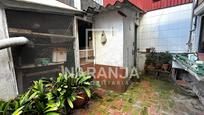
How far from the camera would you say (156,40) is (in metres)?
5.76

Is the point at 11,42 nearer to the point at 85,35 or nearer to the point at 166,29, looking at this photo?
the point at 85,35

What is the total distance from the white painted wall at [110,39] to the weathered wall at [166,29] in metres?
2.51

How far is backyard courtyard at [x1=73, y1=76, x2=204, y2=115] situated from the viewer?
3.10 meters

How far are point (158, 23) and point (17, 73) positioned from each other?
18.0 feet

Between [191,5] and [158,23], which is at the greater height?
[191,5]

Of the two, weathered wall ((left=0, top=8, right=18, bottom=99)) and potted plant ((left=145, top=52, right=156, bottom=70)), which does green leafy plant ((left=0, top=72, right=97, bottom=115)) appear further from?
potted plant ((left=145, top=52, right=156, bottom=70))

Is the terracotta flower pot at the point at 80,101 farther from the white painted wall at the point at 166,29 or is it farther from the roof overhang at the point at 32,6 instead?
the white painted wall at the point at 166,29

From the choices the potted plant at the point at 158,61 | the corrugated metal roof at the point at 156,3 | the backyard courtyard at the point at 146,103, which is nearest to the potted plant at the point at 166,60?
the potted plant at the point at 158,61

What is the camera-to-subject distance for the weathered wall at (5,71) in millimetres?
2408

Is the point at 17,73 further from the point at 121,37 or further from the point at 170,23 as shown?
the point at 170,23

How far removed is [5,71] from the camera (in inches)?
97.6

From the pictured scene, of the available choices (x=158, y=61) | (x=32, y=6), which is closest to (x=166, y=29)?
(x=158, y=61)

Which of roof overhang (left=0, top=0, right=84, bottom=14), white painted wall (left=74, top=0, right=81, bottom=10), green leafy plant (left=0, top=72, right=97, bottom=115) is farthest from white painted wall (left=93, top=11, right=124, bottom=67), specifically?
roof overhang (left=0, top=0, right=84, bottom=14)

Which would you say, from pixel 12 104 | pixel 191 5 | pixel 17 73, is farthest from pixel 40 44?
pixel 191 5
